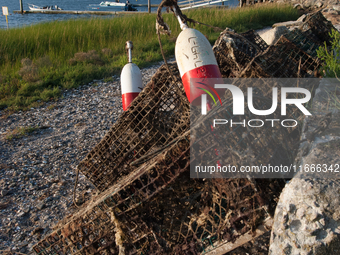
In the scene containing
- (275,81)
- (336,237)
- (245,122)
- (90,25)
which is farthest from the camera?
(90,25)

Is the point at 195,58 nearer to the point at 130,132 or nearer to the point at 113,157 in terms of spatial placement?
the point at 130,132

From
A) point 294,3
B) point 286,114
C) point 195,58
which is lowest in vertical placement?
point 286,114

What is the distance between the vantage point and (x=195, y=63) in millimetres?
2166

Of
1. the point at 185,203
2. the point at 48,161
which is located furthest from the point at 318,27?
the point at 48,161

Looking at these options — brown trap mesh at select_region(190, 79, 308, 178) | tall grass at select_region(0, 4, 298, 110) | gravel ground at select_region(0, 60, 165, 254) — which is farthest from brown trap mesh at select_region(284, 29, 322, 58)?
tall grass at select_region(0, 4, 298, 110)

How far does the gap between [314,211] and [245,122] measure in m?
0.54

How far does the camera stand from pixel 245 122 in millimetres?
1558

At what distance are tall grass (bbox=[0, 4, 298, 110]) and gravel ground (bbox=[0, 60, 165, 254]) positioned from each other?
62 cm

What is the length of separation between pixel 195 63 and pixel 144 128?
2.21 ft

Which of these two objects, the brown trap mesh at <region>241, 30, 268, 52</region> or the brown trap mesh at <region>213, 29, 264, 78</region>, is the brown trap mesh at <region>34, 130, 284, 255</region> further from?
the brown trap mesh at <region>241, 30, 268, 52</region>

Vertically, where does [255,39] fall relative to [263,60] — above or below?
above

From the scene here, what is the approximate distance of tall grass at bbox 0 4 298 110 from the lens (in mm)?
6158

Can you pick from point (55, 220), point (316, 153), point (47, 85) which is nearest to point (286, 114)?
point (316, 153)

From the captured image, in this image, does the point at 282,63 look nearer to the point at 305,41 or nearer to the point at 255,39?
the point at 305,41
